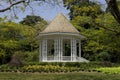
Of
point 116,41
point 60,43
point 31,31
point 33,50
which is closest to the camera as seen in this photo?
point 60,43

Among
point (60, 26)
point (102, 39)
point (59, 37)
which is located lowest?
point (102, 39)

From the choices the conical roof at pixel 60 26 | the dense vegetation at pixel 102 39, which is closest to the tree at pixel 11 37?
the dense vegetation at pixel 102 39

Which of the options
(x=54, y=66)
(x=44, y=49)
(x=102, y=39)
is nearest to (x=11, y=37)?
(x=44, y=49)

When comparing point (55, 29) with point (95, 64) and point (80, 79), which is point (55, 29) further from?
point (80, 79)

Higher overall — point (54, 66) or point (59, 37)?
point (59, 37)

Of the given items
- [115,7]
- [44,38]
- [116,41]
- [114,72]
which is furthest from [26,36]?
[115,7]

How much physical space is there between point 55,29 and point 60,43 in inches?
64.3

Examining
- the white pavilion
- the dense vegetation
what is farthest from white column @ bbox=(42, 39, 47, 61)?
the dense vegetation

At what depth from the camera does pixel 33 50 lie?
47.3m

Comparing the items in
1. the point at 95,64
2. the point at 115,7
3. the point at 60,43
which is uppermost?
the point at 115,7

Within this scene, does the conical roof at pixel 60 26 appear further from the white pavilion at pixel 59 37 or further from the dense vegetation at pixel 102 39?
the dense vegetation at pixel 102 39

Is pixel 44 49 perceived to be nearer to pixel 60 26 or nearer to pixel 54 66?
pixel 60 26

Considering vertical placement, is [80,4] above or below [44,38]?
above

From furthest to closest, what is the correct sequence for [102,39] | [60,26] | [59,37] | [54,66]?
[102,39] → [60,26] → [59,37] → [54,66]
